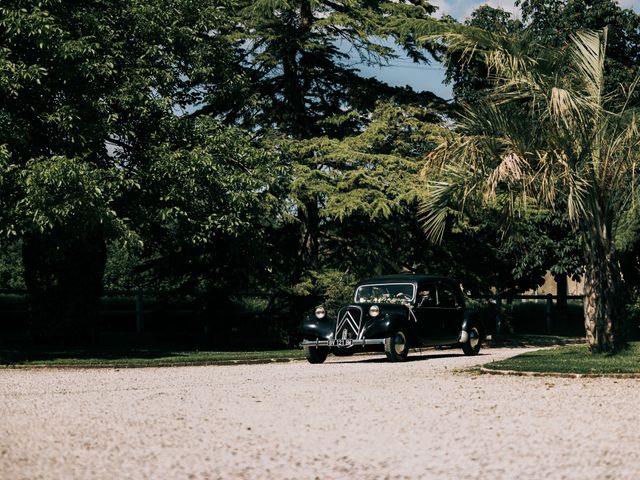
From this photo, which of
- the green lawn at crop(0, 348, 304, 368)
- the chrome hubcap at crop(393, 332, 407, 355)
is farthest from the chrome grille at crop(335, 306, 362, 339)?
the green lawn at crop(0, 348, 304, 368)

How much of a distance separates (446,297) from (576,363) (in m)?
5.76

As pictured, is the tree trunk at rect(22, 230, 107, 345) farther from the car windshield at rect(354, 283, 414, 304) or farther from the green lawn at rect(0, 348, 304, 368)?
the car windshield at rect(354, 283, 414, 304)

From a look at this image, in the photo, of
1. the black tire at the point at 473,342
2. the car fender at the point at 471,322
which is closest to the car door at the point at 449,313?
the car fender at the point at 471,322

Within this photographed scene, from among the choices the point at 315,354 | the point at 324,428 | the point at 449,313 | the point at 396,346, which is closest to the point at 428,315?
the point at 449,313

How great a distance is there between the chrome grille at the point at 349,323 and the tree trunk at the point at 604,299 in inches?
176

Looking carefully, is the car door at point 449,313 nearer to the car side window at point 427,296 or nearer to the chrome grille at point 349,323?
the car side window at point 427,296

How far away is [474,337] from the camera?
23297 millimetres

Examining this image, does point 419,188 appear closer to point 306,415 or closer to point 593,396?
point 593,396

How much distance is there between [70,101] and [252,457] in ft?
49.4

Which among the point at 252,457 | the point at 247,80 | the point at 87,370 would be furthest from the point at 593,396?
the point at 247,80

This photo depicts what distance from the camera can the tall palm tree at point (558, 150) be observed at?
17.7 m

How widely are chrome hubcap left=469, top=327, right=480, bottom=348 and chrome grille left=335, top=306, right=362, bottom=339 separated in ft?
13.2

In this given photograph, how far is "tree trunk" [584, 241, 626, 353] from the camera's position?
18.3 m

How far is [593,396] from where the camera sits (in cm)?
1267
